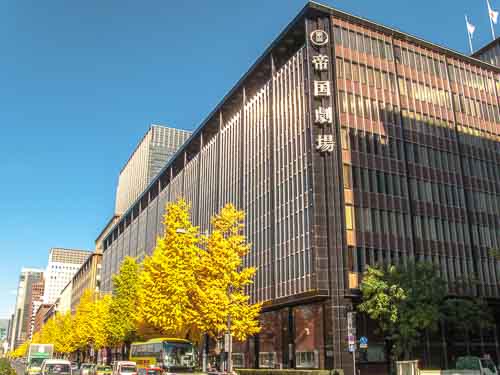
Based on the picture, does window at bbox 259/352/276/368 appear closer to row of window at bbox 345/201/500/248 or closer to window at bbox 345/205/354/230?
window at bbox 345/205/354/230

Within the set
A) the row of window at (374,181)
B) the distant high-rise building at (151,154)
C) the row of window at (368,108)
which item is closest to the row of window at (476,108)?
the row of window at (368,108)

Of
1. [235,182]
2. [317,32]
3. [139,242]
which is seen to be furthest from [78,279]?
[317,32]

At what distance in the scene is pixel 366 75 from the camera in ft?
168

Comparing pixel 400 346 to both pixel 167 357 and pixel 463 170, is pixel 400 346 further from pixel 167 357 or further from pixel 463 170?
pixel 463 170

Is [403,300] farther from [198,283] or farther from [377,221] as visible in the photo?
[198,283]

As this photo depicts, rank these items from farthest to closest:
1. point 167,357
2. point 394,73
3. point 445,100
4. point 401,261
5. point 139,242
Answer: point 139,242 → point 445,100 → point 394,73 → point 401,261 → point 167,357

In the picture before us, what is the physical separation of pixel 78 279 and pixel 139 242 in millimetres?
94265

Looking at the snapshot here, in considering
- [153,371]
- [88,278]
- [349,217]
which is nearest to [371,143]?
[349,217]

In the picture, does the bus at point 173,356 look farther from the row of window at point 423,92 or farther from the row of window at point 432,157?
the row of window at point 423,92

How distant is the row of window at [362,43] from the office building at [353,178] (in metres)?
0.14

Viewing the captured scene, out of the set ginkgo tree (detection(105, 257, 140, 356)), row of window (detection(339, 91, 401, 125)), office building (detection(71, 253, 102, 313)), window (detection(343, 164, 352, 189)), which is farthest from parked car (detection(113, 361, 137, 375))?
office building (detection(71, 253, 102, 313))

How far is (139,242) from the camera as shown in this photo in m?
106

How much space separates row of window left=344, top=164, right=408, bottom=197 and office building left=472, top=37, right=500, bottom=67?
135 feet

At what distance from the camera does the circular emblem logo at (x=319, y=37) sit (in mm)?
49875
